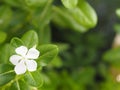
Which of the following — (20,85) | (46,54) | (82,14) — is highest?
(82,14)

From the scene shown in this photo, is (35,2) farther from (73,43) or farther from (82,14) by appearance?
(73,43)

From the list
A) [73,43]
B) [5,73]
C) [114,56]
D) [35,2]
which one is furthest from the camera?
[73,43]

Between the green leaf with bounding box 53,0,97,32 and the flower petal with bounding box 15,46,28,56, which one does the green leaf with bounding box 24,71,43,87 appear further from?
the green leaf with bounding box 53,0,97,32

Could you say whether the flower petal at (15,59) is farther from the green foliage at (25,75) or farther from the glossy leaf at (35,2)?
the glossy leaf at (35,2)

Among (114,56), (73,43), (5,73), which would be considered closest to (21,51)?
(5,73)

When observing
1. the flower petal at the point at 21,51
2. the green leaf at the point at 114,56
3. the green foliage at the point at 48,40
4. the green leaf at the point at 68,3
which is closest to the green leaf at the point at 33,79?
the green foliage at the point at 48,40

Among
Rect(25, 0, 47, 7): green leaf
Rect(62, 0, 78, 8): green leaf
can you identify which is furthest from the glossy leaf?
Rect(62, 0, 78, 8): green leaf
